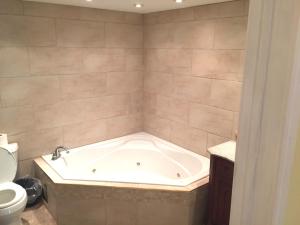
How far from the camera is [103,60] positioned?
10.3 feet

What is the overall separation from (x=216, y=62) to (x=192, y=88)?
428 millimetres

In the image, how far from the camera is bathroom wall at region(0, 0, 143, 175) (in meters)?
2.58

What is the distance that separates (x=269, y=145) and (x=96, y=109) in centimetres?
276

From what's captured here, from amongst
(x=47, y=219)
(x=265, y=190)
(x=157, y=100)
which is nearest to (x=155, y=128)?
(x=157, y=100)

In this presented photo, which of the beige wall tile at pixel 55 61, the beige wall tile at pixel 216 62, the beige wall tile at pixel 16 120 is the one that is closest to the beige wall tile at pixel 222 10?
the beige wall tile at pixel 216 62

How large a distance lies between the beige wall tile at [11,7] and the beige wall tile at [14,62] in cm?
35

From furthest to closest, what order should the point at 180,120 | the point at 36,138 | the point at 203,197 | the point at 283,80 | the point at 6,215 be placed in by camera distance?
the point at 180,120, the point at 36,138, the point at 203,197, the point at 6,215, the point at 283,80

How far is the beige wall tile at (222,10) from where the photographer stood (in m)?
2.35

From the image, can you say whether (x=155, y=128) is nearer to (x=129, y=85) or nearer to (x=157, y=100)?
(x=157, y=100)

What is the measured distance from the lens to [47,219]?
2.53 m

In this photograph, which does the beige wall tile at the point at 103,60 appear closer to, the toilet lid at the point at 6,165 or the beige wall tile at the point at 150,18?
the beige wall tile at the point at 150,18

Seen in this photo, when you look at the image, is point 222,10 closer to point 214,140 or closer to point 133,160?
point 214,140

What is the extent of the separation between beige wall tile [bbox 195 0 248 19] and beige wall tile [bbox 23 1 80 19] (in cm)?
135

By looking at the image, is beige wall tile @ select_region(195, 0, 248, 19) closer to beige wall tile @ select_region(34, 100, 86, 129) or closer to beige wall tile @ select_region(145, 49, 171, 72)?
beige wall tile @ select_region(145, 49, 171, 72)
